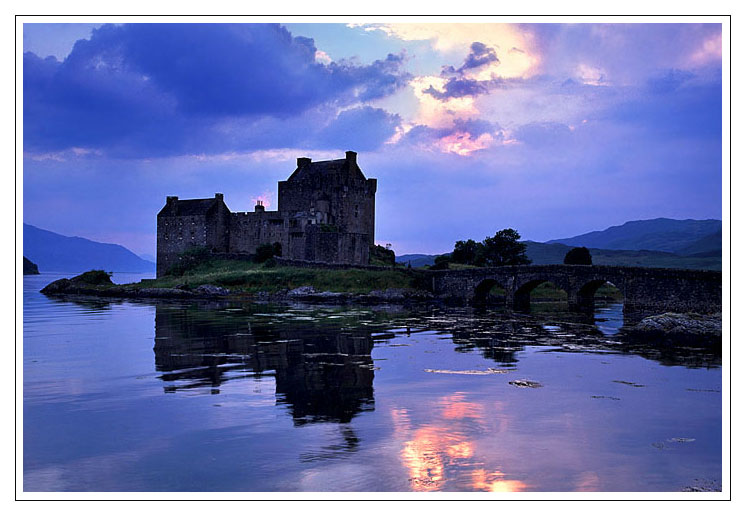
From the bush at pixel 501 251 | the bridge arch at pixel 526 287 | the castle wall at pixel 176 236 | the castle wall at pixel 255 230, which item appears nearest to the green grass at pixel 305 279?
the castle wall at pixel 255 230

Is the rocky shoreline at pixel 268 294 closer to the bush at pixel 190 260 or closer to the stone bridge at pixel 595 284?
the stone bridge at pixel 595 284

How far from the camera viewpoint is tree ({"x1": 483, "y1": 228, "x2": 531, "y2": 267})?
274 ft

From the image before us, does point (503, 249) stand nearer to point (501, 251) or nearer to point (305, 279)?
point (501, 251)

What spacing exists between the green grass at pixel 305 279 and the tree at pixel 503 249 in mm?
24377

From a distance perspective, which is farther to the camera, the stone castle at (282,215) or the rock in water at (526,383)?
the stone castle at (282,215)

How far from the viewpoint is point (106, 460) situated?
1018cm

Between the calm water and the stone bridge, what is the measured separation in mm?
17022

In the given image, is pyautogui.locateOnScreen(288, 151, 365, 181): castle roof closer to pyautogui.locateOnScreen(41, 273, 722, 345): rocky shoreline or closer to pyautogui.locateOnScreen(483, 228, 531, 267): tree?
pyautogui.locateOnScreen(483, 228, 531, 267): tree

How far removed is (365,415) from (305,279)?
49312mm

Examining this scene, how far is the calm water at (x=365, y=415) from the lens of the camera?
952 cm

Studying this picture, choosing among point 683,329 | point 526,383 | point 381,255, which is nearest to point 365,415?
point 526,383
